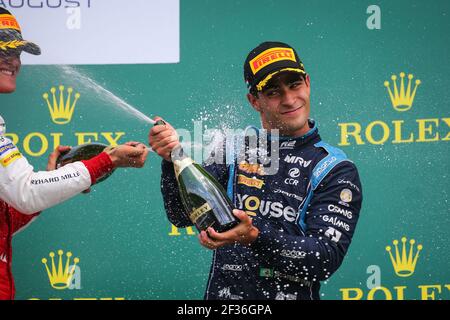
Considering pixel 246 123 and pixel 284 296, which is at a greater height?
pixel 246 123

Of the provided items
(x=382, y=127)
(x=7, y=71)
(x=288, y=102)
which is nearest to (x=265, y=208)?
(x=288, y=102)

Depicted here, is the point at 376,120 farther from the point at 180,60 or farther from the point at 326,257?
the point at 326,257

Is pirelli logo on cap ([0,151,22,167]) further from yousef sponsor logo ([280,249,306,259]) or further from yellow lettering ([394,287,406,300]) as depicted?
yellow lettering ([394,287,406,300])

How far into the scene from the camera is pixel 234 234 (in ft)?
5.61

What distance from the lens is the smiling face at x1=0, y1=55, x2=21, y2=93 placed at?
219 centimetres

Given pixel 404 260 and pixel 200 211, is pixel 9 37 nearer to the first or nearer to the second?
pixel 200 211

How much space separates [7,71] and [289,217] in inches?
44.6

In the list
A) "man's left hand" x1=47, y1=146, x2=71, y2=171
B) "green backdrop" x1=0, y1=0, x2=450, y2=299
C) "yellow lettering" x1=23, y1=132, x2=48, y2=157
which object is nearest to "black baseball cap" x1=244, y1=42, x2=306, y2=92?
"man's left hand" x1=47, y1=146, x2=71, y2=171

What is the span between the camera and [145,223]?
9.55 ft

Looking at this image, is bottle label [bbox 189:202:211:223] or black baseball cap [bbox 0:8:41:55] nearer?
bottle label [bbox 189:202:211:223]

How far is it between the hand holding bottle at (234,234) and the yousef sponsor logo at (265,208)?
7.1 inches

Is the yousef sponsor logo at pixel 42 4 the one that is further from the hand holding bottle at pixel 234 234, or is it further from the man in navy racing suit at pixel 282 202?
the hand holding bottle at pixel 234 234

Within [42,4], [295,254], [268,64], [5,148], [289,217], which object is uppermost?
[42,4]

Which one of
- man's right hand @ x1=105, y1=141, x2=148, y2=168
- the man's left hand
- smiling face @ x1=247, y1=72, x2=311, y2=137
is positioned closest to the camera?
smiling face @ x1=247, y1=72, x2=311, y2=137
